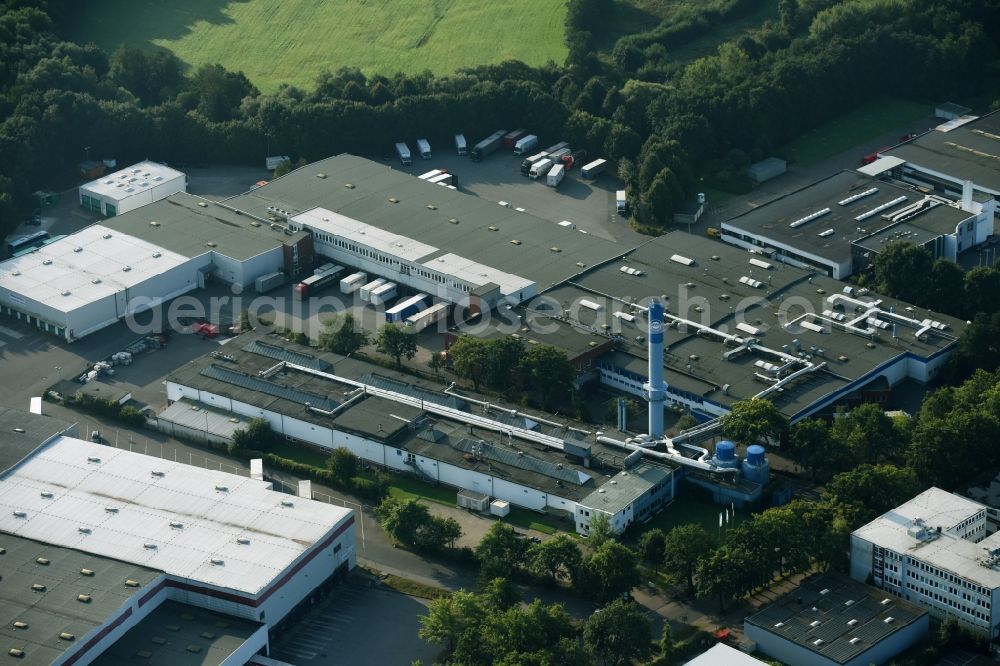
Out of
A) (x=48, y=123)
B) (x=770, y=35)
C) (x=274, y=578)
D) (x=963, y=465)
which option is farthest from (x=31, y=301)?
(x=770, y=35)

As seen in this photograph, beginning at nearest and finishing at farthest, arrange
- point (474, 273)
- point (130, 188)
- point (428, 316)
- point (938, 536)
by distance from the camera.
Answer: point (938, 536), point (428, 316), point (474, 273), point (130, 188)

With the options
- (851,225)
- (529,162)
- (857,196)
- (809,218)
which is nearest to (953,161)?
(857,196)

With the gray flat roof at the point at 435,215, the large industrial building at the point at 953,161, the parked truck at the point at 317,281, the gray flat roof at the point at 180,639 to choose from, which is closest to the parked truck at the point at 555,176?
the gray flat roof at the point at 435,215

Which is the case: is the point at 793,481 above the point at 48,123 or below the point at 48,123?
below

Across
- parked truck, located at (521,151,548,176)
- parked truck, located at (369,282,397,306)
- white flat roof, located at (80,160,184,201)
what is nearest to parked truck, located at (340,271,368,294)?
parked truck, located at (369,282,397,306)

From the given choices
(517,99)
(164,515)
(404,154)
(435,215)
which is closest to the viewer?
(164,515)

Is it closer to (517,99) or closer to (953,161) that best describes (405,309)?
(517,99)

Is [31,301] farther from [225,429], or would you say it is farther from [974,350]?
[974,350]

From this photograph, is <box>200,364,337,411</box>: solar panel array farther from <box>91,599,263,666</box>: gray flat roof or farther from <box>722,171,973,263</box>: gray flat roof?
<box>722,171,973,263</box>: gray flat roof
